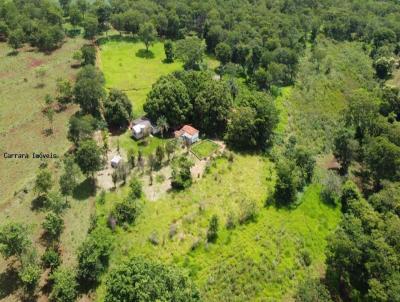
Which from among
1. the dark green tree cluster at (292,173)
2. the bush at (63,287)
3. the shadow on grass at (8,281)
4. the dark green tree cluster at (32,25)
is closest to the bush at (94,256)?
the bush at (63,287)

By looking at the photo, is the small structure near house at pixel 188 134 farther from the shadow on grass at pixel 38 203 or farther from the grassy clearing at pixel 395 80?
the grassy clearing at pixel 395 80

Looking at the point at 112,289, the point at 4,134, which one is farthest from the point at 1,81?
the point at 112,289

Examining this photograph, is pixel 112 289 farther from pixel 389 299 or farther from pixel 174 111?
pixel 174 111

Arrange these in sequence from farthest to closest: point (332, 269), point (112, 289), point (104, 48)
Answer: point (104, 48) → point (332, 269) → point (112, 289)

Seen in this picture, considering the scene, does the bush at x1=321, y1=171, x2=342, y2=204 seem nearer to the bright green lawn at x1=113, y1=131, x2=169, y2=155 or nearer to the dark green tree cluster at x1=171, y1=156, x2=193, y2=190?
the dark green tree cluster at x1=171, y1=156, x2=193, y2=190

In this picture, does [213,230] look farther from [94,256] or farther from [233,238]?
[94,256]

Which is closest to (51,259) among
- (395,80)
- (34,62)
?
(34,62)
